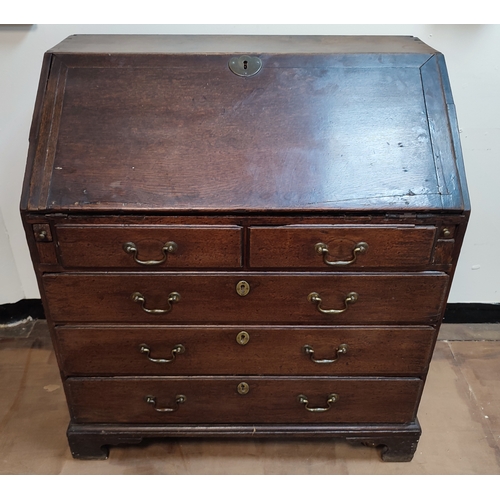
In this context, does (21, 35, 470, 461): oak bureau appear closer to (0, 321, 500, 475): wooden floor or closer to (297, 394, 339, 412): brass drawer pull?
(297, 394, 339, 412): brass drawer pull

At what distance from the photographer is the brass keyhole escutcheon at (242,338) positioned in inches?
56.7

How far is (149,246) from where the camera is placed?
1.27m

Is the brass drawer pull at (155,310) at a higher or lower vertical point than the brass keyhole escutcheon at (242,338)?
higher

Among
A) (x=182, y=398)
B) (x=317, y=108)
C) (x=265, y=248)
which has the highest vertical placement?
(x=317, y=108)

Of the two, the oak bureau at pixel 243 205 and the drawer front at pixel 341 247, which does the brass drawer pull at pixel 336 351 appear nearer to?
the oak bureau at pixel 243 205

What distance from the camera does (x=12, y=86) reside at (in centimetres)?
175

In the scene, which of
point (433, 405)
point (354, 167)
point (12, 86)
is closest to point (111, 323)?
point (354, 167)

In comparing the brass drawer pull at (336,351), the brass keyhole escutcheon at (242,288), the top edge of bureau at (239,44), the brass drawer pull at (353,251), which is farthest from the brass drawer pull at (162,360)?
the top edge of bureau at (239,44)

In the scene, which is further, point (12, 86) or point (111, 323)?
point (12, 86)

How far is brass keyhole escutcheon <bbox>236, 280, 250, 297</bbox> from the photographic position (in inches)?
52.7

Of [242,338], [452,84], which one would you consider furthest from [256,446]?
[452,84]

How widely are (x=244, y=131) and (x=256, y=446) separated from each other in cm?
109
